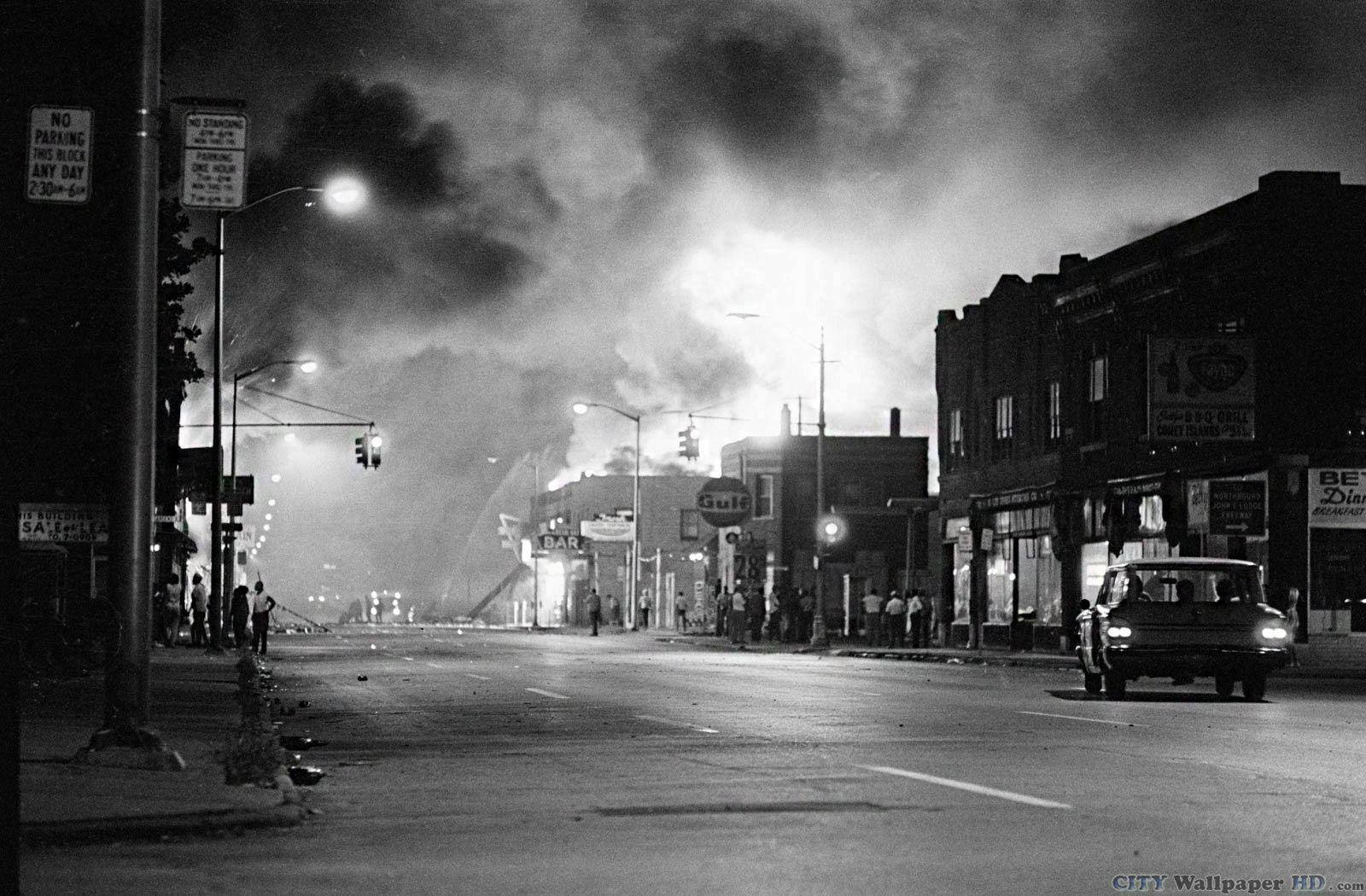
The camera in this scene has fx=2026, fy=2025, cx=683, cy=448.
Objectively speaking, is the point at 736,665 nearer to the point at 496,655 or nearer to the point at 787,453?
the point at 496,655

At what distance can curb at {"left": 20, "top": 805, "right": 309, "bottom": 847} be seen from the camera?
33.2 feet

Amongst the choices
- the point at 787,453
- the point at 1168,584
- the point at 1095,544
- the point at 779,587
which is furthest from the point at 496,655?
the point at 787,453

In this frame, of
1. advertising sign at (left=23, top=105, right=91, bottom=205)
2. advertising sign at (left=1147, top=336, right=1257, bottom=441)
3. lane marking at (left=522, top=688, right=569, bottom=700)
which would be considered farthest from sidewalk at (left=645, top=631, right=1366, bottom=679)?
advertising sign at (left=23, top=105, right=91, bottom=205)

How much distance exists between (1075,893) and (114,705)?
7.58 m

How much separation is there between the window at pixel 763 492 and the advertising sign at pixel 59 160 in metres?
74.3

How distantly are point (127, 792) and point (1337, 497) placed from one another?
1400 inches

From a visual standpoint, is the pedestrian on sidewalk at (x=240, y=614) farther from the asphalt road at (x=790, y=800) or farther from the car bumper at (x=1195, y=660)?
the car bumper at (x=1195, y=660)

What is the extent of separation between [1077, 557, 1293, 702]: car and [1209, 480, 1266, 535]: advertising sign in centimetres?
1613

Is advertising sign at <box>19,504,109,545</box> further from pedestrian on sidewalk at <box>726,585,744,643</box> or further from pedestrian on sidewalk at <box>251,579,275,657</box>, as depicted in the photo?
pedestrian on sidewalk at <box>726,585,744,643</box>

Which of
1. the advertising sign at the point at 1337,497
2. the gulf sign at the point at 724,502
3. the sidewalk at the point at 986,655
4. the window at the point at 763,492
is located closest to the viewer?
the sidewalk at the point at 986,655

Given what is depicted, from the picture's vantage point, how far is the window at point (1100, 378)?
Result: 51906 millimetres

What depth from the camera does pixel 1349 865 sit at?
9.41 meters

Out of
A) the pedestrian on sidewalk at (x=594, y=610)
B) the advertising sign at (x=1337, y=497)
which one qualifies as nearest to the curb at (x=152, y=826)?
the advertising sign at (x=1337, y=497)

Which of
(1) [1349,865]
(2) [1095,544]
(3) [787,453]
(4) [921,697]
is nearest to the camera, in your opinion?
(1) [1349,865]
